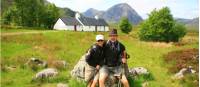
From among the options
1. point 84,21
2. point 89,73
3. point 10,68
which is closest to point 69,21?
point 84,21

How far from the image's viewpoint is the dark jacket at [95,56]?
1501cm

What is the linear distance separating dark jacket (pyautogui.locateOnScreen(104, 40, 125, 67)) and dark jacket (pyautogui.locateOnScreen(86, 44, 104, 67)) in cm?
17

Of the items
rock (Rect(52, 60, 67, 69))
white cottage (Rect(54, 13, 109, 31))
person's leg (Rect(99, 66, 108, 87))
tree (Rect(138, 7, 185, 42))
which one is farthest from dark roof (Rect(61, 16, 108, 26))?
person's leg (Rect(99, 66, 108, 87))

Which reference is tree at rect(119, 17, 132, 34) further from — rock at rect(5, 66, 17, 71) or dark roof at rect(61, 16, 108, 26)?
rock at rect(5, 66, 17, 71)

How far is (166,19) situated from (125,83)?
60.6m

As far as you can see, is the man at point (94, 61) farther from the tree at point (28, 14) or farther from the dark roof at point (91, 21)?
the dark roof at point (91, 21)

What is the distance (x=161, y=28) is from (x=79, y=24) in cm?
4582

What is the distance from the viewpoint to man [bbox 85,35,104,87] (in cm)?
1495

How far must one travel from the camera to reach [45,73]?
27.3 m

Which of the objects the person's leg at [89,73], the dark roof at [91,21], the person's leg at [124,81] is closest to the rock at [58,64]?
the person's leg at [89,73]

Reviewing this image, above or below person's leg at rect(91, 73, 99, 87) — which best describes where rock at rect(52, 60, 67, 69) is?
below

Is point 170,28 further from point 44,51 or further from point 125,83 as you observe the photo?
point 125,83

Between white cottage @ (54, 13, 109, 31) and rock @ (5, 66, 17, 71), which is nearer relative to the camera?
rock @ (5, 66, 17, 71)

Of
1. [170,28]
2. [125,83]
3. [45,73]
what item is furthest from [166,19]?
[125,83]
